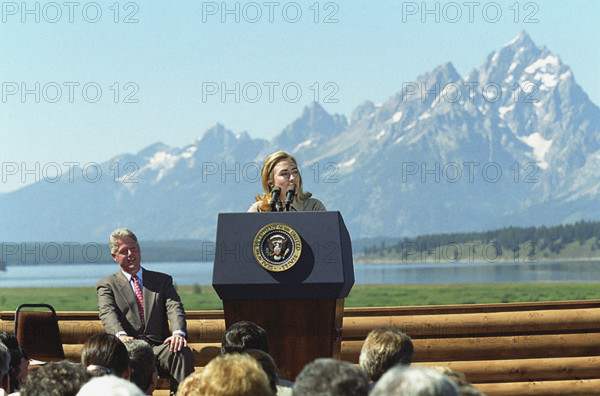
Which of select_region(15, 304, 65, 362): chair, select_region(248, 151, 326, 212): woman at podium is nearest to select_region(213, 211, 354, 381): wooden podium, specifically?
select_region(248, 151, 326, 212): woman at podium

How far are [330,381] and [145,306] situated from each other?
3.35 metres

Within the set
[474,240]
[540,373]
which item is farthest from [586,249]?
[540,373]

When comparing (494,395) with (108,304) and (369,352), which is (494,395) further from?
(369,352)

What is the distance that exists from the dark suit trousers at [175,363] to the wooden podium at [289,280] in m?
0.69

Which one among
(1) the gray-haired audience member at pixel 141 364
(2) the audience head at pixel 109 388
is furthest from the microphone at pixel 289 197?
(2) the audience head at pixel 109 388

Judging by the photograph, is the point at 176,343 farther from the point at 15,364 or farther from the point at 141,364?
the point at 141,364

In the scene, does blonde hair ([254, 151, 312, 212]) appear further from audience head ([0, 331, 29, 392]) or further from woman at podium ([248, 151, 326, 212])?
audience head ([0, 331, 29, 392])

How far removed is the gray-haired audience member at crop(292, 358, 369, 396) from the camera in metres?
2.33

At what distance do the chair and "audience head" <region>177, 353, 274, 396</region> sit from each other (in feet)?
10.6

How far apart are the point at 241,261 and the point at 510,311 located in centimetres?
332

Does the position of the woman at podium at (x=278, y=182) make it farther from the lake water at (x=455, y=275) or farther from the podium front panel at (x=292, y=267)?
the lake water at (x=455, y=275)

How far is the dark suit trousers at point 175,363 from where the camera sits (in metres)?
5.20

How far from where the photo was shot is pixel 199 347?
673 centimetres

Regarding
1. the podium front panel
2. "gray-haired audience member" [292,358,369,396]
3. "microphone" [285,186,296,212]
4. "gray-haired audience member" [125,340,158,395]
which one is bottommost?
"gray-haired audience member" [125,340,158,395]
